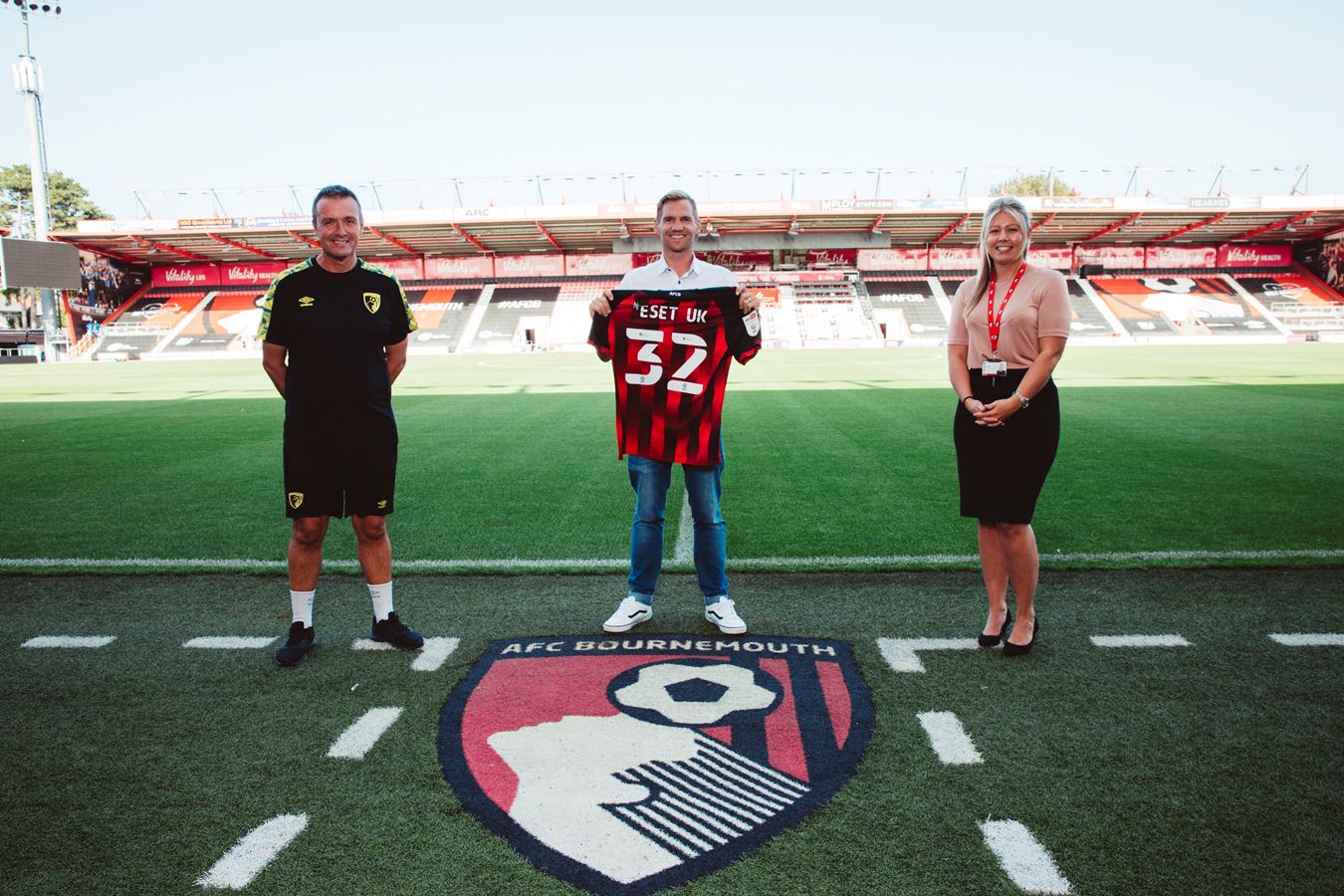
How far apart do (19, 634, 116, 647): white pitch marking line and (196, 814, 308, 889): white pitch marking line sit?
73.8 inches

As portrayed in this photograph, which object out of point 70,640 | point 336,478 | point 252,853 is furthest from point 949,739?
Result: point 70,640

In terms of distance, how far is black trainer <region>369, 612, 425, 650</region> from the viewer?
3.36 meters

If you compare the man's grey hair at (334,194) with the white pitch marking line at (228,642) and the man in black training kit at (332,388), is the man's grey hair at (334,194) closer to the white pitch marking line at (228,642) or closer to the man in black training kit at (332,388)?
the man in black training kit at (332,388)

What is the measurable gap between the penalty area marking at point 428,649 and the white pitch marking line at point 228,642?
40cm

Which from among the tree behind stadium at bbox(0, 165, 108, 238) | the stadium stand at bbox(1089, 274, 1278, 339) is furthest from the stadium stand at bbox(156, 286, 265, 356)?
the stadium stand at bbox(1089, 274, 1278, 339)

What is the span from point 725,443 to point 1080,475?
346 cm

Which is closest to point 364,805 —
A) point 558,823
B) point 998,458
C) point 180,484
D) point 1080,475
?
point 558,823

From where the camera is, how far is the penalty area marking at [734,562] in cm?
443

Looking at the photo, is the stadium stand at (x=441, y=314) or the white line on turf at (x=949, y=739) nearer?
the white line on turf at (x=949, y=739)

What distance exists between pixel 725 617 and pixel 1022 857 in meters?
1.68

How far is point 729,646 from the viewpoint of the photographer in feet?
10.9

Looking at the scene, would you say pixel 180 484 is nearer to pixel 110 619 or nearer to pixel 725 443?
pixel 110 619

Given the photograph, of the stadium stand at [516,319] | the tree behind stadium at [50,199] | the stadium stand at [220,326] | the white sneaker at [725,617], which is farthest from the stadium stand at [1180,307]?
the tree behind stadium at [50,199]

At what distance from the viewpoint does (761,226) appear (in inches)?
1655
